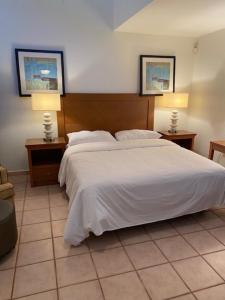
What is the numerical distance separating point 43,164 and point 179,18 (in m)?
2.66

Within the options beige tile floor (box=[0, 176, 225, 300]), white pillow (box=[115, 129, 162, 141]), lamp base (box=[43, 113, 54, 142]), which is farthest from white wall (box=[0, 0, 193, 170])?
beige tile floor (box=[0, 176, 225, 300])

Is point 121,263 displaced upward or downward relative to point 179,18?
downward

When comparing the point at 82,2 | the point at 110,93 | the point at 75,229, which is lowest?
the point at 75,229

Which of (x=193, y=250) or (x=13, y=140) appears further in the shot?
(x=13, y=140)

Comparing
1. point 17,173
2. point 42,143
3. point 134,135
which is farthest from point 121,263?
point 17,173

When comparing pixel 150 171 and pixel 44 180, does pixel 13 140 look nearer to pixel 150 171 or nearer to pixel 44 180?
pixel 44 180

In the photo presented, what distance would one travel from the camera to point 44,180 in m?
3.32

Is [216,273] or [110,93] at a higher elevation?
[110,93]

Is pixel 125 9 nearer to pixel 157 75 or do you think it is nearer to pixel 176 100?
pixel 157 75

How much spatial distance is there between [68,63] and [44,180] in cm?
179

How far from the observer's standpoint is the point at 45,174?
330cm

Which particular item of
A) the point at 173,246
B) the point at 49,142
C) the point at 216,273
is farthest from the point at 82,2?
the point at 216,273

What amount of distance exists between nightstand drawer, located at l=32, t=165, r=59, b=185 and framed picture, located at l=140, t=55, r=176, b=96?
6.27 ft

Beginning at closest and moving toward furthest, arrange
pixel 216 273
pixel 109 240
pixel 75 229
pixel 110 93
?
pixel 216 273
pixel 75 229
pixel 109 240
pixel 110 93
